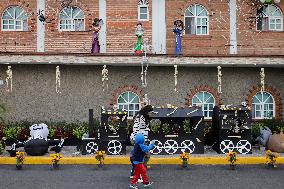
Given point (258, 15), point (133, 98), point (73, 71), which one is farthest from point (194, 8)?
point (73, 71)

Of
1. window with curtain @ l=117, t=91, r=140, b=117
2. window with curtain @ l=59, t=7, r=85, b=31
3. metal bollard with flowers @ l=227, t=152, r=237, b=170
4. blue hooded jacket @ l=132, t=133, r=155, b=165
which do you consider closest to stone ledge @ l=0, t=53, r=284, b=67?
window with curtain @ l=117, t=91, r=140, b=117

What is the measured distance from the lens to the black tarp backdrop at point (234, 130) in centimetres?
1588

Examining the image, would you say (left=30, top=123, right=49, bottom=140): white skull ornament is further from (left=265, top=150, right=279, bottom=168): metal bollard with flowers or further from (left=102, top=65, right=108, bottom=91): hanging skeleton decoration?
(left=265, top=150, right=279, bottom=168): metal bollard with flowers

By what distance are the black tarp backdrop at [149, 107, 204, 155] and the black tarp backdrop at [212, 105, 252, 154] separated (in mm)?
745

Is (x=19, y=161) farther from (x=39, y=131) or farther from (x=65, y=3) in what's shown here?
(x=65, y=3)

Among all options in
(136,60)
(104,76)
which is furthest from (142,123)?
(104,76)

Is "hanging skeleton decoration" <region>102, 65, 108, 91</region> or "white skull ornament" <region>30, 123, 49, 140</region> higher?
"hanging skeleton decoration" <region>102, 65, 108, 91</region>

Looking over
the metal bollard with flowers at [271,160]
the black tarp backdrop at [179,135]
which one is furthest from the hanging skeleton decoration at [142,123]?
the metal bollard with flowers at [271,160]

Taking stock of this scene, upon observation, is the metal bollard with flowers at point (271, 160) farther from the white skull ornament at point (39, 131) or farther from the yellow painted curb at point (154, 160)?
the white skull ornament at point (39, 131)

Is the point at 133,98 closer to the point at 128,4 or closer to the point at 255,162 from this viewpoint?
the point at 128,4

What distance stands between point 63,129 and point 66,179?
6339 millimetres

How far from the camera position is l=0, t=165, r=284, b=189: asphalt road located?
11.5 m

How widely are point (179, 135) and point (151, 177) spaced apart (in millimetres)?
3646

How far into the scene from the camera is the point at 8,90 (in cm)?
1923
